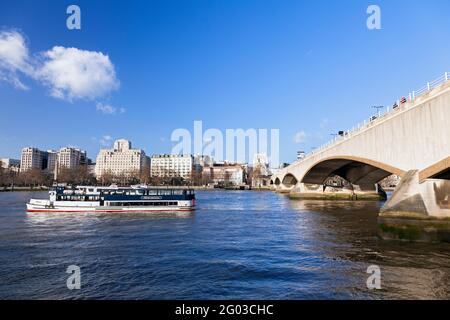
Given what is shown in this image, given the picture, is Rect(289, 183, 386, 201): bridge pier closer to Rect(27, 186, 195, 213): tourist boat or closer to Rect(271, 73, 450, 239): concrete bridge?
Rect(27, 186, 195, 213): tourist boat

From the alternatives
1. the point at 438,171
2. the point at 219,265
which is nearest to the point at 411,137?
the point at 438,171

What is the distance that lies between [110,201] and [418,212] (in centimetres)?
3681

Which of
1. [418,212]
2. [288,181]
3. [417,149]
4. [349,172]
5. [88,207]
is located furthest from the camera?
[288,181]

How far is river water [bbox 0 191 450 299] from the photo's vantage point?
11.9 meters

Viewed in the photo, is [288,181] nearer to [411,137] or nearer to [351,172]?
[351,172]

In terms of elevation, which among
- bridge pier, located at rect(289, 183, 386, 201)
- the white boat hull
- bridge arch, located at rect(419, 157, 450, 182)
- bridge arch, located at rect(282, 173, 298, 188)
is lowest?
the white boat hull

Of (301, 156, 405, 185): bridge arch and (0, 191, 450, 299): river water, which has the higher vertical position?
(301, 156, 405, 185): bridge arch

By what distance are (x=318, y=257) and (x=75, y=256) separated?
12.2 meters

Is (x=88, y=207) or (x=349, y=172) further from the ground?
(x=349, y=172)

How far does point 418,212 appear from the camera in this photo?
62.8ft

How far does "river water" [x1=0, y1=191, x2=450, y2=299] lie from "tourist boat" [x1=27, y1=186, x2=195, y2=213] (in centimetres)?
1793

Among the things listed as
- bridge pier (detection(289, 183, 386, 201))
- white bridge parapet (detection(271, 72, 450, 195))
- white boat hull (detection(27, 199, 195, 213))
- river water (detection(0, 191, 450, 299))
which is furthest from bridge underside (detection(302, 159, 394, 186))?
river water (detection(0, 191, 450, 299))

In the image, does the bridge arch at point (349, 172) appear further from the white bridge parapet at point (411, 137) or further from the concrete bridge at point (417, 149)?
the concrete bridge at point (417, 149)

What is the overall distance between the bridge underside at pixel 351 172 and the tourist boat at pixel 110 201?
22048mm
